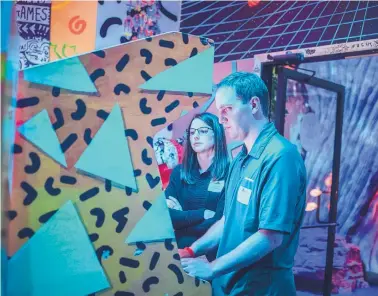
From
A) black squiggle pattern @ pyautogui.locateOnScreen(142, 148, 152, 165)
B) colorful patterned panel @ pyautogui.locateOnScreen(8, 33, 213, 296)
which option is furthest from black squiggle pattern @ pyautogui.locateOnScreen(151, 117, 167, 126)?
black squiggle pattern @ pyautogui.locateOnScreen(142, 148, 152, 165)

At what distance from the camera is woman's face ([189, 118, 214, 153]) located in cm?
255

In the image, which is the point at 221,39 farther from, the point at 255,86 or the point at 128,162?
the point at 128,162

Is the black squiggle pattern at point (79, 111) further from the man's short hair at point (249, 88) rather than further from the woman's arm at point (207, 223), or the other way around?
the woman's arm at point (207, 223)

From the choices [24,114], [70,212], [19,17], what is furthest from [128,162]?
[19,17]

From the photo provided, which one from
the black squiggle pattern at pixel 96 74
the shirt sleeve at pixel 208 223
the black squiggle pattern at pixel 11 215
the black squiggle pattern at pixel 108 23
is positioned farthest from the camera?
the black squiggle pattern at pixel 108 23

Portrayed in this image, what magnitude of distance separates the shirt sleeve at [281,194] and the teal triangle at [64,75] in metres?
0.85

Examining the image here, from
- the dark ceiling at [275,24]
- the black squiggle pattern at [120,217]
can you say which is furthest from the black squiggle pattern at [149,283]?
the dark ceiling at [275,24]

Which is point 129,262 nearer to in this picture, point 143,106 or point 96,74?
point 143,106

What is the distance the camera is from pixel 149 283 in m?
1.84

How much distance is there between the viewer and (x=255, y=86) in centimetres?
217

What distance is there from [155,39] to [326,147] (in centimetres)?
274

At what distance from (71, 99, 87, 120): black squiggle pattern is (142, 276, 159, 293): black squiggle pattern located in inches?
27.8

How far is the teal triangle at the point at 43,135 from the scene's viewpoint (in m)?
1.65

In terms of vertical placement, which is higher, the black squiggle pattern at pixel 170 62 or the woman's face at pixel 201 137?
the black squiggle pattern at pixel 170 62
